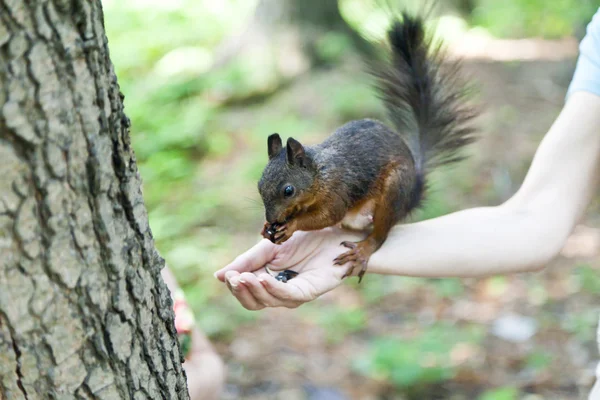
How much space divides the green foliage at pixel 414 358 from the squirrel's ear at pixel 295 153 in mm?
1569

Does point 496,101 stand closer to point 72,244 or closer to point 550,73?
point 550,73

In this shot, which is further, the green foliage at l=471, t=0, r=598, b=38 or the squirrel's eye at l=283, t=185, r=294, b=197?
the green foliage at l=471, t=0, r=598, b=38

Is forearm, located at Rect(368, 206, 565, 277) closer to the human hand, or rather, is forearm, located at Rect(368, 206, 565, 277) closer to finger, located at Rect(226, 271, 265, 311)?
the human hand

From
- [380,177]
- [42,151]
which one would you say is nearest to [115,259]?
[42,151]

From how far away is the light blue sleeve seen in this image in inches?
68.1

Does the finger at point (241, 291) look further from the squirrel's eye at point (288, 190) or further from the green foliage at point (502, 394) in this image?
the green foliage at point (502, 394)

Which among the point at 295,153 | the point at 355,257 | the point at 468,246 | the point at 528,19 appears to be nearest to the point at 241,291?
→ the point at 355,257

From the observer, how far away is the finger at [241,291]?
1397 mm

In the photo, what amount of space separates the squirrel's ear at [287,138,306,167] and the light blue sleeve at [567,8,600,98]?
2.48ft

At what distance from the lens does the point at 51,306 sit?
0.96 metres

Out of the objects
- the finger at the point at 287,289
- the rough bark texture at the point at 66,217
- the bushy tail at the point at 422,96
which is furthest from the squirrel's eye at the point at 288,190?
the rough bark texture at the point at 66,217

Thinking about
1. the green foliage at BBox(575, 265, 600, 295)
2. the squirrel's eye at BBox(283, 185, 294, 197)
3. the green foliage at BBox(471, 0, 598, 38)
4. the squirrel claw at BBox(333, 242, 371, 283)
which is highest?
the green foliage at BBox(471, 0, 598, 38)

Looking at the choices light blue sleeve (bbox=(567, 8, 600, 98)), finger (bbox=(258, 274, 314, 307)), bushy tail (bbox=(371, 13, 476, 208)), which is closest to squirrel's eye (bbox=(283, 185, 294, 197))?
finger (bbox=(258, 274, 314, 307))

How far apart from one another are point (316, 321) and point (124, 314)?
2.55 m
